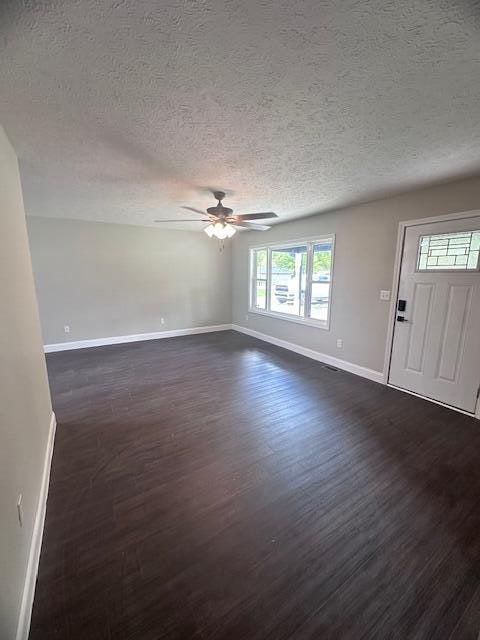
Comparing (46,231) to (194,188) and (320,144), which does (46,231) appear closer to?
(194,188)

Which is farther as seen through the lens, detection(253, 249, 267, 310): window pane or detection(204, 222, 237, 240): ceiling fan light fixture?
detection(253, 249, 267, 310): window pane

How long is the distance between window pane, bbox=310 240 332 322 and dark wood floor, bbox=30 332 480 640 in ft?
5.91

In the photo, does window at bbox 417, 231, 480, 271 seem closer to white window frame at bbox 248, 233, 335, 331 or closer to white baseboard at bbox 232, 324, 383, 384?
white window frame at bbox 248, 233, 335, 331

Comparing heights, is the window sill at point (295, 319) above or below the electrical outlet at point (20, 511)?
above

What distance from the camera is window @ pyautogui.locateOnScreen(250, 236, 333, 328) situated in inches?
172

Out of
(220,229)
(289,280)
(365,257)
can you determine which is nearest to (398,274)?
(365,257)

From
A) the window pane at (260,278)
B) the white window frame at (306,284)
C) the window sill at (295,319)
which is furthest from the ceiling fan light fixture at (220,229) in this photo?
the window pane at (260,278)

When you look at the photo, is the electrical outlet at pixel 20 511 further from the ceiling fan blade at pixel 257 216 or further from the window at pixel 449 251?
the window at pixel 449 251

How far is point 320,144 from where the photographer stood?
6.41 feet

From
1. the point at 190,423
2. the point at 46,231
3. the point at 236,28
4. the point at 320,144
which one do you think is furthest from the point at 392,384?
the point at 46,231

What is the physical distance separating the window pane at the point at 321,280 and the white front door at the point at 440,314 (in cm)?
118

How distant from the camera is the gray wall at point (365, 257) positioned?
2904mm

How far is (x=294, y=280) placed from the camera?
4992mm

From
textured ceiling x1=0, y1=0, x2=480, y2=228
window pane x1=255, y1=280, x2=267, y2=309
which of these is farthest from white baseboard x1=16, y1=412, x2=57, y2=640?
window pane x1=255, y1=280, x2=267, y2=309
